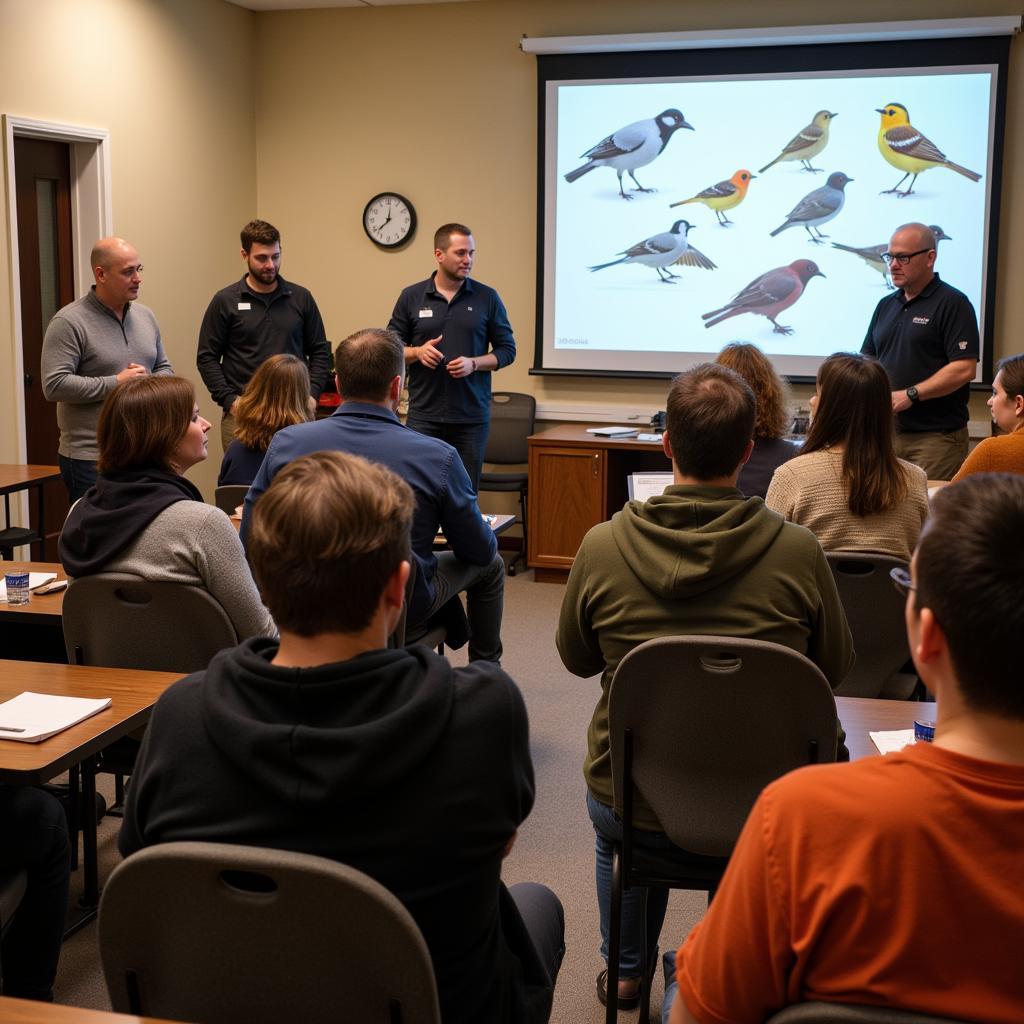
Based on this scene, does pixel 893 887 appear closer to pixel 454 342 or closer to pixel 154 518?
pixel 154 518

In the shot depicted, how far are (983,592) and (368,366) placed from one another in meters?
2.46

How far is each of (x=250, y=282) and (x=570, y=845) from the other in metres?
3.62

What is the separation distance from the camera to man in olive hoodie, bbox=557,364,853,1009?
2.02 m

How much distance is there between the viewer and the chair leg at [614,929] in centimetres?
205

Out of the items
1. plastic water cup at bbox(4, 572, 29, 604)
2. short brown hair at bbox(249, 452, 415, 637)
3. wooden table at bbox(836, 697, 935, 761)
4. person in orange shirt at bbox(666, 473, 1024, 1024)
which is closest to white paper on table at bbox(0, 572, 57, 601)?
plastic water cup at bbox(4, 572, 29, 604)

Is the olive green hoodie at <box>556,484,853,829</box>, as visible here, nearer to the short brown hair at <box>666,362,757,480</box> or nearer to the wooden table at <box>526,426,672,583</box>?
the short brown hair at <box>666,362,757,480</box>

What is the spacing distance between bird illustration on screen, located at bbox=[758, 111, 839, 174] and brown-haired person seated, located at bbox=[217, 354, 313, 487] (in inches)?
144

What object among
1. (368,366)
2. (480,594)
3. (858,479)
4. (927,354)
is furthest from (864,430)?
(927,354)

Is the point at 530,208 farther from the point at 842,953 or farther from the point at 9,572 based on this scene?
the point at 842,953

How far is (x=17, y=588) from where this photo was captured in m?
2.95

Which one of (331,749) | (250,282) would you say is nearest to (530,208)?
(250,282)

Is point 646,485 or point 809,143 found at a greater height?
point 809,143

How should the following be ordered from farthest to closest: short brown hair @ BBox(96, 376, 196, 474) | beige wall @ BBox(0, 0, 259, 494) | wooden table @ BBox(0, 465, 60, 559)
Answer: beige wall @ BBox(0, 0, 259, 494) < wooden table @ BBox(0, 465, 60, 559) < short brown hair @ BBox(96, 376, 196, 474)

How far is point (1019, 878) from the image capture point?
98 centimetres
